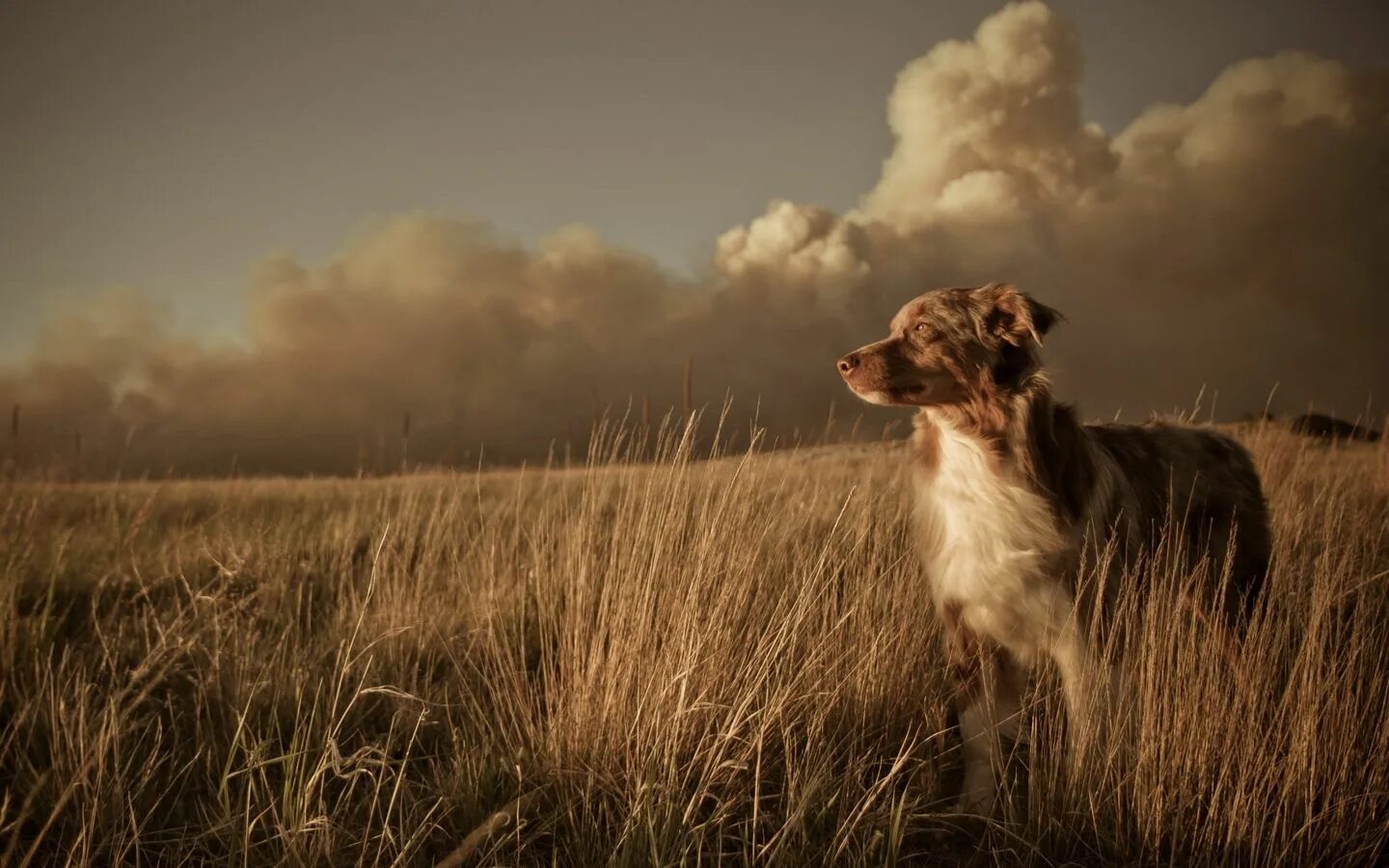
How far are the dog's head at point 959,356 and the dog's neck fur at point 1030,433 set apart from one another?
0.03m

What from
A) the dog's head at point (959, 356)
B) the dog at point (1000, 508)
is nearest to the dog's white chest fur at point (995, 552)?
the dog at point (1000, 508)

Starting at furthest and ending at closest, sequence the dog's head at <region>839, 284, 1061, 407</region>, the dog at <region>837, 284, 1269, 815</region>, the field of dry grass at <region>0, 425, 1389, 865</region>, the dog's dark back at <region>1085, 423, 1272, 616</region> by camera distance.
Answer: the dog's dark back at <region>1085, 423, 1272, 616</region>
the dog's head at <region>839, 284, 1061, 407</region>
the dog at <region>837, 284, 1269, 815</region>
the field of dry grass at <region>0, 425, 1389, 865</region>

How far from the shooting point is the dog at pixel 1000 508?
2.96 meters

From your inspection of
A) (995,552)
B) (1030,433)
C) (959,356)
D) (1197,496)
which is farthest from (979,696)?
(1197,496)

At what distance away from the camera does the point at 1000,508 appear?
2992mm

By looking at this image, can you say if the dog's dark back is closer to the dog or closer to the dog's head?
the dog

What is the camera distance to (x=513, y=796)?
2574mm

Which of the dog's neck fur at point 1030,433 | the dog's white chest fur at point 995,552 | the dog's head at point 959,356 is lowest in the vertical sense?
the dog's white chest fur at point 995,552

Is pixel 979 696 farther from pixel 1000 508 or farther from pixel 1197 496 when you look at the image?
pixel 1197 496

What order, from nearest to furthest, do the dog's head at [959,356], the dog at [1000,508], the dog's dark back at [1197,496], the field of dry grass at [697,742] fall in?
the field of dry grass at [697,742], the dog at [1000,508], the dog's head at [959,356], the dog's dark back at [1197,496]

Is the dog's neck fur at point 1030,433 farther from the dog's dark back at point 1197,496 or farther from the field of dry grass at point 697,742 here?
the field of dry grass at point 697,742

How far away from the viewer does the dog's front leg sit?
2.96 meters

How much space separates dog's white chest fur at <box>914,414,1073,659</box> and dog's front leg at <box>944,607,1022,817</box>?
0.07 meters

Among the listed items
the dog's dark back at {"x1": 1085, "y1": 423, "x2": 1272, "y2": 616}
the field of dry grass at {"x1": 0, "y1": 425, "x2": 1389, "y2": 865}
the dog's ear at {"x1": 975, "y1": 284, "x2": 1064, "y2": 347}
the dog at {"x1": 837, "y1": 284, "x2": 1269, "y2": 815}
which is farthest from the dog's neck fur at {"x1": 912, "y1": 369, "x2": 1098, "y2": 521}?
the field of dry grass at {"x1": 0, "y1": 425, "x2": 1389, "y2": 865}
